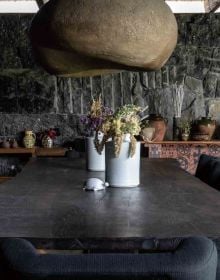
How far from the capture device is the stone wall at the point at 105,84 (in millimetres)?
6219

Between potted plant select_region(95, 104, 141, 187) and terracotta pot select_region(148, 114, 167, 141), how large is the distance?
128 inches

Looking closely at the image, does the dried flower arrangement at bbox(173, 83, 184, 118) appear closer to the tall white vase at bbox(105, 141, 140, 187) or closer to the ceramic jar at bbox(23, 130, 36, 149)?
the ceramic jar at bbox(23, 130, 36, 149)

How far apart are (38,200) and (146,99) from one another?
13.8 feet

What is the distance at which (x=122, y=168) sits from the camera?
2646mm

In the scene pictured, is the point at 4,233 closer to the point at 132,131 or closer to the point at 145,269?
the point at 145,269

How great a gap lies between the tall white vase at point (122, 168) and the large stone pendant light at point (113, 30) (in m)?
0.86

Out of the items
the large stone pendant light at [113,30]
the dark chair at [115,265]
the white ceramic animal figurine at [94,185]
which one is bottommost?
the white ceramic animal figurine at [94,185]

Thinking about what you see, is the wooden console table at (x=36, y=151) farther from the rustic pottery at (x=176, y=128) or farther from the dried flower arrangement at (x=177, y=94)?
the dried flower arrangement at (x=177, y=94)

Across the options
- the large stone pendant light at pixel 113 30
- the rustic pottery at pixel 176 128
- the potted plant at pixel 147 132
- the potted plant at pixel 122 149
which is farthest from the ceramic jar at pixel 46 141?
the large stone pendant light at pixel 113 30

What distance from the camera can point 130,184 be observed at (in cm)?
264

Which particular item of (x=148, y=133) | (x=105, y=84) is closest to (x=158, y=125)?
(x=148, y=133)

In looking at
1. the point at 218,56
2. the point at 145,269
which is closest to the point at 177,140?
the point at 218,56

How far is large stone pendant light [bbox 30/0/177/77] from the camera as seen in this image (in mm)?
1661

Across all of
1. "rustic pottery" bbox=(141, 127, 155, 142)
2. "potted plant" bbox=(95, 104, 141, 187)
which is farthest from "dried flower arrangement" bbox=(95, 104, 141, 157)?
"rustic pottery" bbox=(141, 127, 155, 142)
